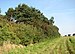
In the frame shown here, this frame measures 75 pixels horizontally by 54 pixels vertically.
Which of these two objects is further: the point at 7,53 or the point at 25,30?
the point at 25,30

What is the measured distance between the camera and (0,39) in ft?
80.9

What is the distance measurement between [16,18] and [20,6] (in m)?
4.93

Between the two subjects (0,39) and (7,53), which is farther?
(0,39)

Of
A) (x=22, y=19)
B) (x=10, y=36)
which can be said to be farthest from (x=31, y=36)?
(x=22, y=19)

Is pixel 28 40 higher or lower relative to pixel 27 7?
lower

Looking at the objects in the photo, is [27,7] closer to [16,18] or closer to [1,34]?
[16,18]

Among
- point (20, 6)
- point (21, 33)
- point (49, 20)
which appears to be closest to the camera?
point (21, 33)

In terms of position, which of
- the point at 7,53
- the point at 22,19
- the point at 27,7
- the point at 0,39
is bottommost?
the point at 7,53

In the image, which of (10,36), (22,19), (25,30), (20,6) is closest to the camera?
(10,36)

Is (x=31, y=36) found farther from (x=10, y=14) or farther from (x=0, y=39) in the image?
(x=10, y=14)

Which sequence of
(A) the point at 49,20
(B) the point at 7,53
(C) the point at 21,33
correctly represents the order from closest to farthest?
(B) the point at 7,53 < (C) the point at 21,33 < (A) the point at 49,20

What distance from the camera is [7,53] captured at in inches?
596

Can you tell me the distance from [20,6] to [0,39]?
46288 mm

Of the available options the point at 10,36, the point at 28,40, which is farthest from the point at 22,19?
the point at 10,36
